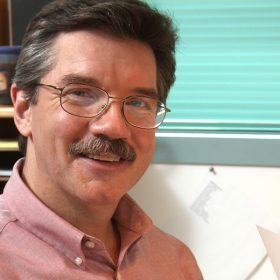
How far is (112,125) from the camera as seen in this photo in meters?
0.88

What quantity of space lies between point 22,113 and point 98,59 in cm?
25

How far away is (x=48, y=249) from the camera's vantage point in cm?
89

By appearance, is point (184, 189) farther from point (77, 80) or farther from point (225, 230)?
point (77, 80)

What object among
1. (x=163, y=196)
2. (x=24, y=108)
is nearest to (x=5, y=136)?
(x=24, y=108)

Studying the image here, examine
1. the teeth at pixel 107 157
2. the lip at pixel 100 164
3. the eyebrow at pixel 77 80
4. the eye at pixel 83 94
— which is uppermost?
the eyebrow at pixel 77 80

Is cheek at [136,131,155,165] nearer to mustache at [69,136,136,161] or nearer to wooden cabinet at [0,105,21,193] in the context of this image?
mustache at [69,136,136,161]

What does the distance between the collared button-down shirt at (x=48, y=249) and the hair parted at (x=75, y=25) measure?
0.24 metres

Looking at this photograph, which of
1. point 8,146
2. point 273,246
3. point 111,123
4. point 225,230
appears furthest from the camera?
point 225,230

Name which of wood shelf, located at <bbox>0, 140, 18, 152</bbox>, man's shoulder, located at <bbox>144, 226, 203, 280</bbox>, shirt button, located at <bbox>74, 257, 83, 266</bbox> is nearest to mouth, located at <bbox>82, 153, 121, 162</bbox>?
shirt button, located at <bbox>74, 257, 83, 266</bbox>

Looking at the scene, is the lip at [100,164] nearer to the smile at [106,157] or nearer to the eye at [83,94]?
A: the smile at [106,157]

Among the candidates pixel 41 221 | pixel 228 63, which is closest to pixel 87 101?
pixel 41 221

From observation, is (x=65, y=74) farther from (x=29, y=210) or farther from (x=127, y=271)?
(x=127, y=271)

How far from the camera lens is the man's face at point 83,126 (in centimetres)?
90

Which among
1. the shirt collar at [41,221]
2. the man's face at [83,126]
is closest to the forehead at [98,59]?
the man's face at [83,126]
